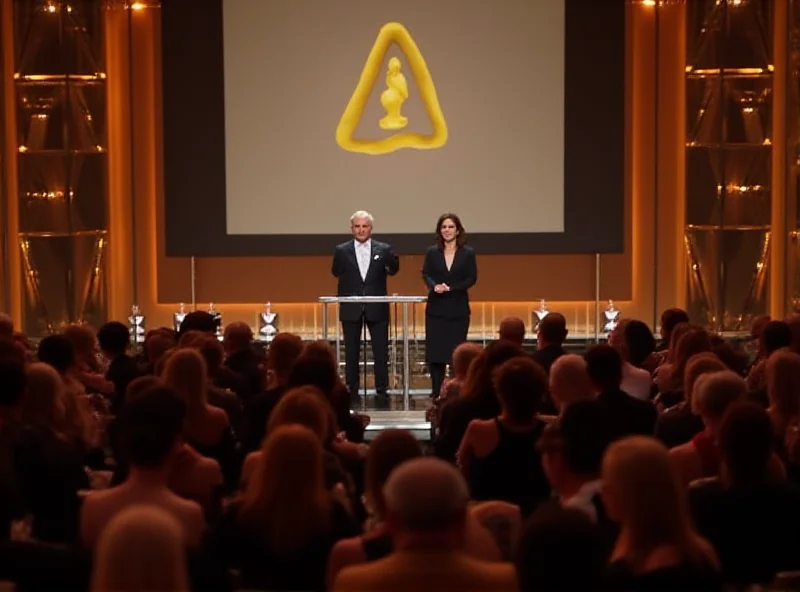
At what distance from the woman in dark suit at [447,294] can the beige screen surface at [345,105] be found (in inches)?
122

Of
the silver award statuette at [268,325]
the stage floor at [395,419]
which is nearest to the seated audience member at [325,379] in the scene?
the stage floor at [395,419]

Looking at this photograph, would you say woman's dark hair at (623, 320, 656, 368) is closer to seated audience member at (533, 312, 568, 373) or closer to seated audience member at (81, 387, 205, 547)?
seated audience member at (533, 312, 568, 373)

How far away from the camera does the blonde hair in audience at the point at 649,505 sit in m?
2.98

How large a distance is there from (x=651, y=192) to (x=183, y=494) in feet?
29.8

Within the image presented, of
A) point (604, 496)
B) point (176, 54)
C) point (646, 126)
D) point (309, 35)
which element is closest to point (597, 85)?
point (646, 126)

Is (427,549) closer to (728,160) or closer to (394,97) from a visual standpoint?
(394,97)

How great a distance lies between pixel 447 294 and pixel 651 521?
6.26m

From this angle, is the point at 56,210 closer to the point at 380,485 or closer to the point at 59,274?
the point at 59,274

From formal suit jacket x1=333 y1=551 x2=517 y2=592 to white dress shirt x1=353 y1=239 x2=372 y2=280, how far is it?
6.86 meters

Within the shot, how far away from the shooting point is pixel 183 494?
4270mm

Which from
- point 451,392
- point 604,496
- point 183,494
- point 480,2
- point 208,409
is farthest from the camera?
point 480,2

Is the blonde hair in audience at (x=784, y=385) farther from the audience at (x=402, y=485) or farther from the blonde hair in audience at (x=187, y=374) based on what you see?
the blonde hair in audience at (x=187, y=374)

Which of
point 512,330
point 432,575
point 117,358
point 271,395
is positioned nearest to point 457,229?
point 512,330

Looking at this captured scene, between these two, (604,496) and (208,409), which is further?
(208,409)
